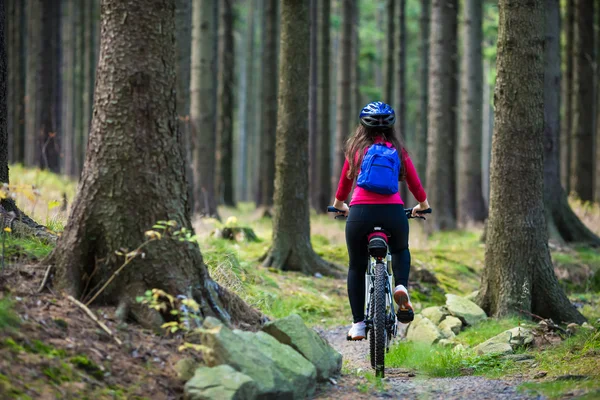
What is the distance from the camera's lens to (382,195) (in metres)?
6.47

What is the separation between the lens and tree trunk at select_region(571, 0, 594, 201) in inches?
845

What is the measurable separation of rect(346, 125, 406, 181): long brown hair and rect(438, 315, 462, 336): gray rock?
9.25ft

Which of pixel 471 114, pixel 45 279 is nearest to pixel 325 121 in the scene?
pixel 471 114

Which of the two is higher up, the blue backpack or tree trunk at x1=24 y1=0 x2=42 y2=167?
tree trunk at x1=24 y1=0 x2=42 y2=167

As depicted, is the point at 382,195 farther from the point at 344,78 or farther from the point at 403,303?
the point at 344,78

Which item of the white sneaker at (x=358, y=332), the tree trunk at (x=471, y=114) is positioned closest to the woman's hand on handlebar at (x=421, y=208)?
the white sneaker at (x=358, y=332)

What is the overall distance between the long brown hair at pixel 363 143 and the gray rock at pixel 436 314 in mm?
3112

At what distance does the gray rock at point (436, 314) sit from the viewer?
9250 mm

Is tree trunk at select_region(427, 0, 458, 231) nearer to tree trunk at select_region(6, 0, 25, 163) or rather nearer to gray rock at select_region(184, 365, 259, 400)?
tree trunk at select_region(6, 0, 25, 163)

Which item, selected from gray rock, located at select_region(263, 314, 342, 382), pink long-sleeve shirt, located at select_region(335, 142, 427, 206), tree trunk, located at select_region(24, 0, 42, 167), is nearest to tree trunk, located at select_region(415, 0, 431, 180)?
tree trunk, located at select_region(24, 0, 42, 167)

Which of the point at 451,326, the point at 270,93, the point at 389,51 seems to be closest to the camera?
the point at 451,326

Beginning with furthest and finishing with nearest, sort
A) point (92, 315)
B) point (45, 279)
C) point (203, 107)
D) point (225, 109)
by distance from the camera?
point (225, 109)
point (203, 107)
point (45, 279)
point (92, 315)

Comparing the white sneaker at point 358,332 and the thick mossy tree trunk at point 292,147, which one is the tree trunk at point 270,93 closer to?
the thick mossy tree trunk at point 292,147

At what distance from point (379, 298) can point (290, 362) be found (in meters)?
1.15
